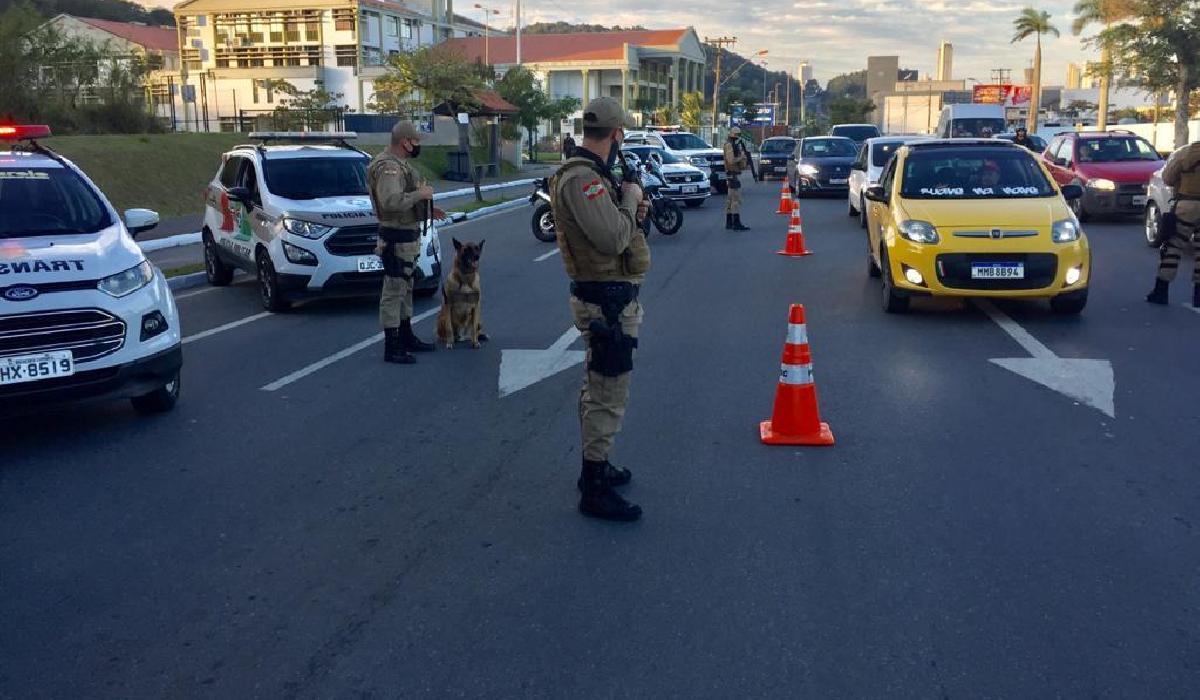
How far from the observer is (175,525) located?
201 inches

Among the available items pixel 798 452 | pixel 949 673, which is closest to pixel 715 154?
pixel 798 452

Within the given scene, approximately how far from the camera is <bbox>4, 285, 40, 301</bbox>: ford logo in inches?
241

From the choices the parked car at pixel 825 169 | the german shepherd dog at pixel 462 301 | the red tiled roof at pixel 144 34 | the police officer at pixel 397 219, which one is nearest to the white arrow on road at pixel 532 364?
the german shepherd dog at pixel 462 301

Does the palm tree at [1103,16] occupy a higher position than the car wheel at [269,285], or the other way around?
the palm tree at [1103,16]

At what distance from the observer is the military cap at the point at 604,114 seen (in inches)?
189

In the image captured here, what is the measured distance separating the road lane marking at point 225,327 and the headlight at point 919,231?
21.8ft

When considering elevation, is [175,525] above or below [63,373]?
below

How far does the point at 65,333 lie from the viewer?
625 centimetres

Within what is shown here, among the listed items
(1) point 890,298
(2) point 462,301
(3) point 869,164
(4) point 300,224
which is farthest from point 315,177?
(3) point 869,164

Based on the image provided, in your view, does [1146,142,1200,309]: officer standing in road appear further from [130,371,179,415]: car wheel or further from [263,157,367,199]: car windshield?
[130,371,179,415]: car wheel

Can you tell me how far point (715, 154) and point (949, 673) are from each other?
99.7 ft

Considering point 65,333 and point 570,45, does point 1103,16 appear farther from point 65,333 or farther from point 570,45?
point 65,333

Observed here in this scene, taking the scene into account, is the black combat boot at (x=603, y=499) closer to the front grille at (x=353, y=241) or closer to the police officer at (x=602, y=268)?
the police officer at (x=602, y=268)

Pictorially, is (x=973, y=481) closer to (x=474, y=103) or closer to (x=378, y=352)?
(x=378, y=352)
